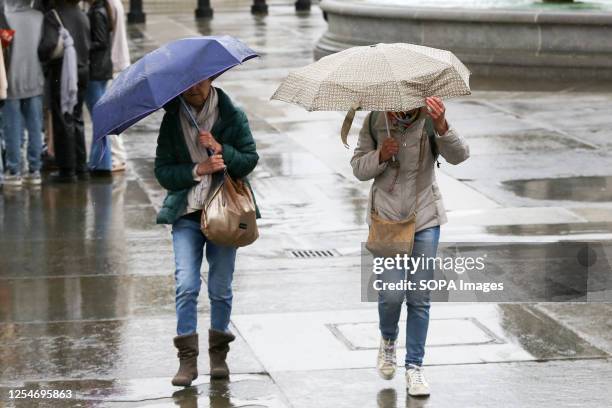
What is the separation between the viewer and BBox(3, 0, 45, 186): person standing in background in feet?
39.4

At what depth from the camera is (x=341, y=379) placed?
6930 mm

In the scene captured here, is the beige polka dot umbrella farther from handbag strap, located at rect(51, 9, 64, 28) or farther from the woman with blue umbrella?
handbag strap, located at rect(51, 9, 64, 28)

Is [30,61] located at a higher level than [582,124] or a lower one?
higher

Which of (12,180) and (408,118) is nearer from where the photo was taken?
(408,118)

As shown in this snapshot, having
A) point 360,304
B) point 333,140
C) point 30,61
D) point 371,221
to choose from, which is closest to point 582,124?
point 333,140

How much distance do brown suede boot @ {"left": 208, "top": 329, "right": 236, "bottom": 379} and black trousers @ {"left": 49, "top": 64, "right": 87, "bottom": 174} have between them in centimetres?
592

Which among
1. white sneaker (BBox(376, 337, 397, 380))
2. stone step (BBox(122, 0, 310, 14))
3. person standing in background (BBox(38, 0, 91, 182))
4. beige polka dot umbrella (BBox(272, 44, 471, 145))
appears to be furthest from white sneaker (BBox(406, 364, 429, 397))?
stone step (BBox(122, 0, 310, 14))

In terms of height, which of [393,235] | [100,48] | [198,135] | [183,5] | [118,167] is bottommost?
[183,5]

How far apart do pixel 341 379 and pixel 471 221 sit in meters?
3.84

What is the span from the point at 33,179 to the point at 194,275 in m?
6.10

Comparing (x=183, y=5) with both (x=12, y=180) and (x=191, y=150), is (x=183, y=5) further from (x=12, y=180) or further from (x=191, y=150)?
(x=191, y=150)

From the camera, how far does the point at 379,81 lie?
246 inches

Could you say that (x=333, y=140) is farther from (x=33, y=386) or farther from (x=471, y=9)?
(x=33, y=386)

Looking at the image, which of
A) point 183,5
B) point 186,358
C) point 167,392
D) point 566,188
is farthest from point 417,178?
point 183,5
